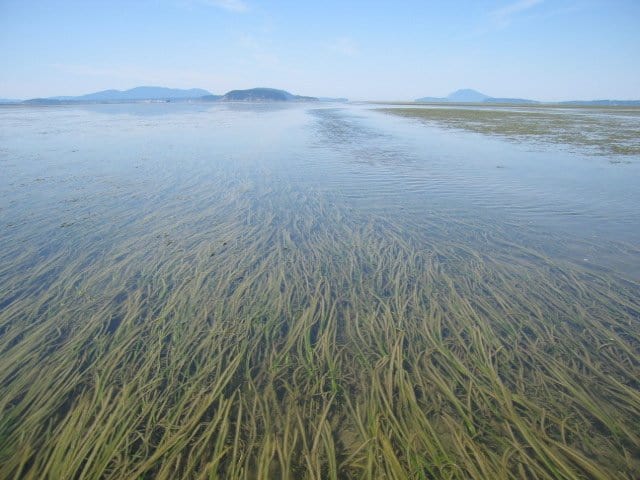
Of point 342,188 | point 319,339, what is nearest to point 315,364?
point 319,339

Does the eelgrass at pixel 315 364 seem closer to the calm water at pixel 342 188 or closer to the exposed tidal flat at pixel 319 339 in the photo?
the exposed tidal flat at pixel 319 339

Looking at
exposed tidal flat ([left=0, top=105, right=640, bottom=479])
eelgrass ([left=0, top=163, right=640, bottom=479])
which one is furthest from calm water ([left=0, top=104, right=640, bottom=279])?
eelgrass ([left=0, top=163, right=640, bottom=479])

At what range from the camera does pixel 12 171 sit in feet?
36.2

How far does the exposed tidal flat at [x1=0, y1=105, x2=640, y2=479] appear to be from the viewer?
2.42m

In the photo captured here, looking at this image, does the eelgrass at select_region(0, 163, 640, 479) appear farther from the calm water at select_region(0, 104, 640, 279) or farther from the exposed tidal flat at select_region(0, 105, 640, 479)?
the calm water at select_region(0, 104, 640, 279)

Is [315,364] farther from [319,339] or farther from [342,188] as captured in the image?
[342,188]

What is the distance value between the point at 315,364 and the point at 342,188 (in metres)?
6.88

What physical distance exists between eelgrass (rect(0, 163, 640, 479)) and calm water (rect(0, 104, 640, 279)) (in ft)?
3.32

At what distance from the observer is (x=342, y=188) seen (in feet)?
31.0

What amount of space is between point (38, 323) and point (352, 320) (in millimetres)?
3804

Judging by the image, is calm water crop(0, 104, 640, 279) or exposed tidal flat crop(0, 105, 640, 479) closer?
exposed tidal flat crop(0, 105, 640, 479)

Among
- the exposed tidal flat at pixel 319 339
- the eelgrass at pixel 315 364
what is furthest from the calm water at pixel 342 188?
the eelgrass at pixel 315 364

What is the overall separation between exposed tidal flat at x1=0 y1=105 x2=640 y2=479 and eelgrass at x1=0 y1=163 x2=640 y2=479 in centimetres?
2

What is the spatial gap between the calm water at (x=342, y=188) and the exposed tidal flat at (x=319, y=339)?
101 mm
